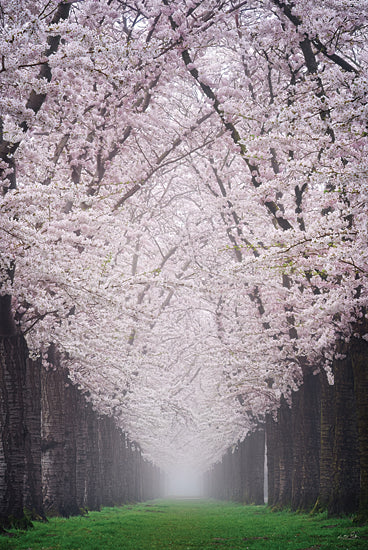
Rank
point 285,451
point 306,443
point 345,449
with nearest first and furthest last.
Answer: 1. point 345,449
2. point 306,443
3. point 285,451

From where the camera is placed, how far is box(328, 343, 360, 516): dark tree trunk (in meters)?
15.1

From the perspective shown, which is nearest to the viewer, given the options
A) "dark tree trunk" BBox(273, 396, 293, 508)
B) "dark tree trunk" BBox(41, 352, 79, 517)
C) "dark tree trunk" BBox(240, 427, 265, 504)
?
"dark tree trunk" BBox(41, 352, 79, 517)

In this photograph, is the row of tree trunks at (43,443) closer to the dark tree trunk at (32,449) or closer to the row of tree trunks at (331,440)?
the dark tree trunk at (32,449)

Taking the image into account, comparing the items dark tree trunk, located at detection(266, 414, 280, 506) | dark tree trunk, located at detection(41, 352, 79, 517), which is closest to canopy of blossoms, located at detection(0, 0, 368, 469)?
dark tree trunk, located at detection(266, 414, 280, 506)

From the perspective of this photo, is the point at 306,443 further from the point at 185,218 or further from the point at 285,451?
the point at 185,218

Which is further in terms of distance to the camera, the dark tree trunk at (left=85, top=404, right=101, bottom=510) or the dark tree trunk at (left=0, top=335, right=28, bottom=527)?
the dark tree trunk at (left=85, top=404, right=101, bottom=510)

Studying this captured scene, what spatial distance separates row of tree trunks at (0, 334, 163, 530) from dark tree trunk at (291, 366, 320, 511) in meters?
8.02

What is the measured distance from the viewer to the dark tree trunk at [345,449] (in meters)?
15.1

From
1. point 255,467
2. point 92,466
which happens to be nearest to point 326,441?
point 92,466

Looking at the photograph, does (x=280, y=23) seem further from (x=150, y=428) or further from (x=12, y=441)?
(x=150, y=428)

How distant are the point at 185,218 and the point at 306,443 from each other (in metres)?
16.5

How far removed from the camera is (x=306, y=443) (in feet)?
67.0

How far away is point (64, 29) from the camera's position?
352 inches

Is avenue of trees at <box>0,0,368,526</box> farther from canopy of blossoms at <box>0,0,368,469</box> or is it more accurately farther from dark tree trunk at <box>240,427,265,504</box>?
dark tree trunk at <box>240,427,265,504</box>
